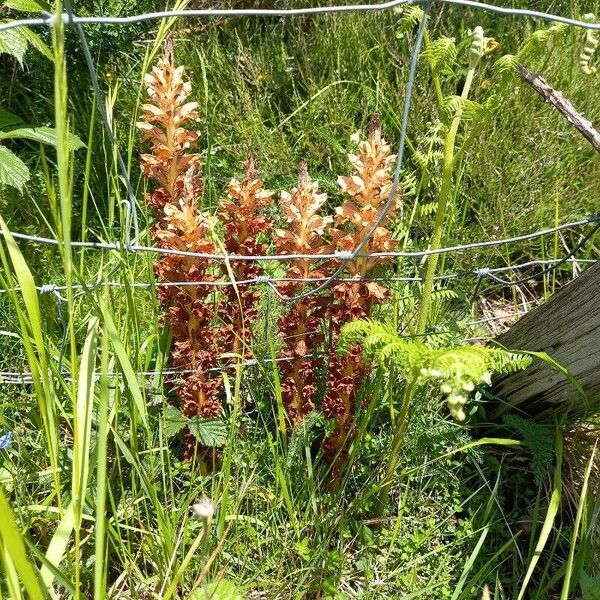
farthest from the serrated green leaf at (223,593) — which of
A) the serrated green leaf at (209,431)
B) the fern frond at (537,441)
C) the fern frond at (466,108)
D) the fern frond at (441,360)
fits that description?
the fern frond at (466,108)

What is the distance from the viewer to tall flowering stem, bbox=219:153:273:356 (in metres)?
1.57

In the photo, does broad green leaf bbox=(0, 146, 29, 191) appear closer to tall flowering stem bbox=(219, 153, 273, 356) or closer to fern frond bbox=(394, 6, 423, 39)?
tall flowering stem bbox=(219, 153, 273, 356)

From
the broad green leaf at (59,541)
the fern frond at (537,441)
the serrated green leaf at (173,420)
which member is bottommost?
the fern frond at (537,441)

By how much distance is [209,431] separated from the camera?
1.72 metres

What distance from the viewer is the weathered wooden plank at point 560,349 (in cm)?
162

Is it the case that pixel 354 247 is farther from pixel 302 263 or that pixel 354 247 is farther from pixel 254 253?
pixel 254 253

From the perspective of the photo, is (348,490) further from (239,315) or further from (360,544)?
(239,315)

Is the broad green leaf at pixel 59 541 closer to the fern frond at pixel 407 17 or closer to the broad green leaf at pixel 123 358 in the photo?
the broad green leaf at pixel 123 358

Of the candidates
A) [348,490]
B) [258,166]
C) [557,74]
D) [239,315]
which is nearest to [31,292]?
[239,315]

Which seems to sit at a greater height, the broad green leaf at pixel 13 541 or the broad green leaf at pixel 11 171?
the broad green leaf at pixel 11 171

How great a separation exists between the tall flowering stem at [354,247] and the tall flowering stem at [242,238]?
7.5 inches

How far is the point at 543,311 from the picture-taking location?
1.78 m

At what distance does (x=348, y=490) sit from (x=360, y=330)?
0.65 meters

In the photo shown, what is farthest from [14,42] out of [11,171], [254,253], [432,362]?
[432,362]
